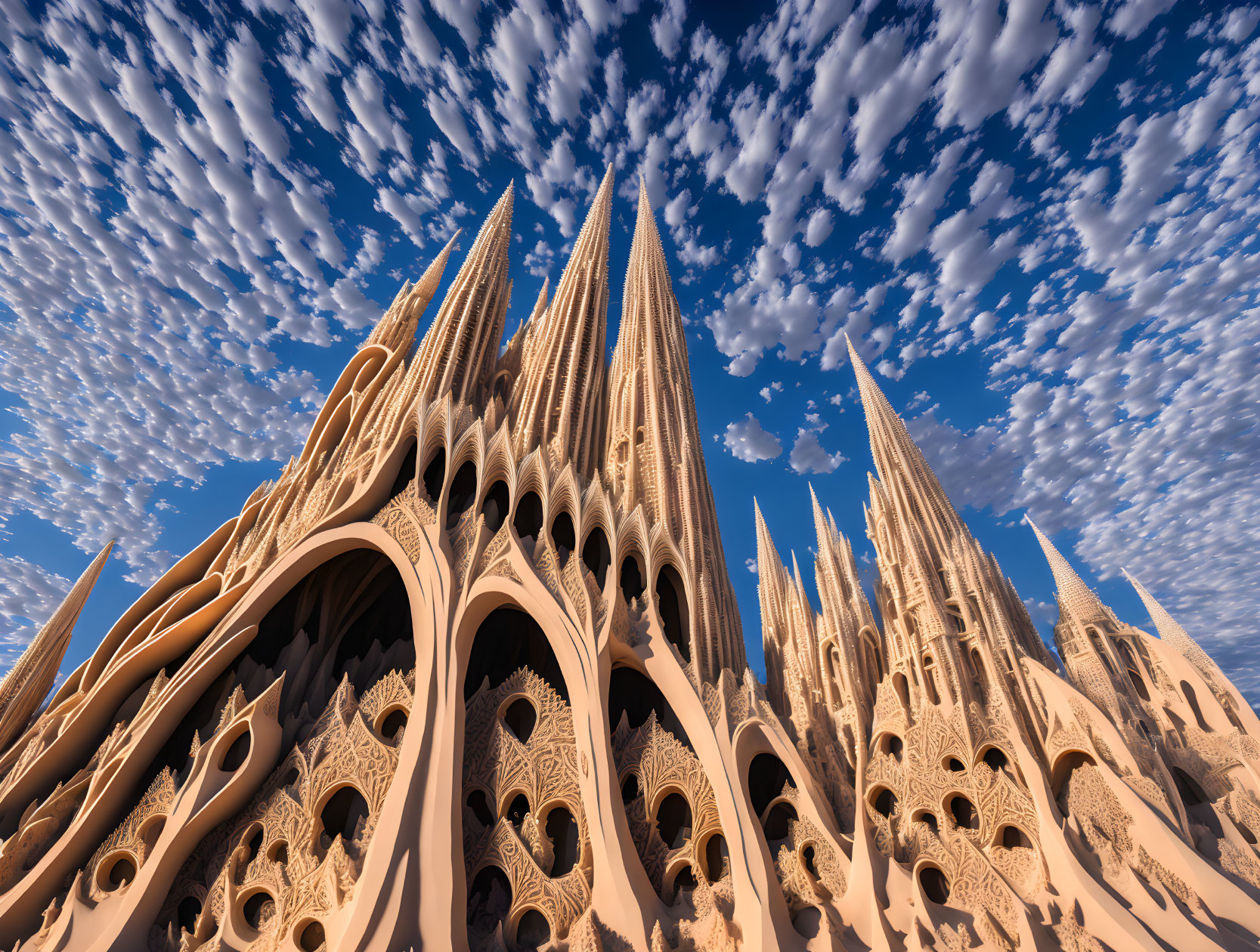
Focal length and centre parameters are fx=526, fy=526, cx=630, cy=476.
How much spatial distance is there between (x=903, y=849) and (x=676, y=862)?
401cm

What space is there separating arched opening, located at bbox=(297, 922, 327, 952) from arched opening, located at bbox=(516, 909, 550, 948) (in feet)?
9.72

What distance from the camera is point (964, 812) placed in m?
10.0

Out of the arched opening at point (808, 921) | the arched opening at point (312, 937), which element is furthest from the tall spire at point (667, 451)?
the arched opening at point (312, 937)

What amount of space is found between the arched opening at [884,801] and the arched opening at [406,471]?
12.4m

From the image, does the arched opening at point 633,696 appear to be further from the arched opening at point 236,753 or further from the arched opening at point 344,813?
the arched opening at point 236,753

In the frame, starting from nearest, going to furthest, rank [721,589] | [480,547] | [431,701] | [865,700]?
[431,701] → [480,547] → [721,589] → [865,700]

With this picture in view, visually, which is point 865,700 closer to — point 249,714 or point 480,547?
point 480,547

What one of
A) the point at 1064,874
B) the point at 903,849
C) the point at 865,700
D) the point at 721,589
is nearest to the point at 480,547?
the point at 721,589

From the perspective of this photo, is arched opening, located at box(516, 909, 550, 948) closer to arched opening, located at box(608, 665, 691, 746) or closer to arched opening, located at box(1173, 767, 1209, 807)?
arched opening, located at box(608, 665, 691, 746)

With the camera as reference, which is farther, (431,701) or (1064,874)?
(431,701)

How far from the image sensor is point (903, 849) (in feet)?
30.4

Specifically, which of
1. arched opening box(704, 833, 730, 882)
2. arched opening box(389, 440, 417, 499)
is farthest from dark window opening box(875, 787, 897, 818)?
arched opening box(389, 440, 417, 499)

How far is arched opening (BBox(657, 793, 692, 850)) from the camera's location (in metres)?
10.2

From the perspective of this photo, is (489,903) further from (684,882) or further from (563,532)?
(563,532)
